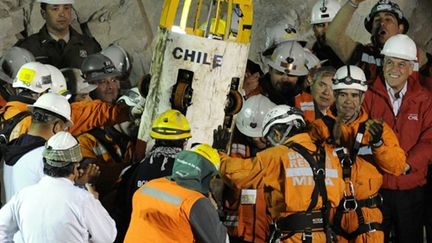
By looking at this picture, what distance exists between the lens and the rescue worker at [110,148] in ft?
28.9

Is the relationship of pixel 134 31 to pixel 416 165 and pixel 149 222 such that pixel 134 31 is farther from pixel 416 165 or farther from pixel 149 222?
pixel 149 222

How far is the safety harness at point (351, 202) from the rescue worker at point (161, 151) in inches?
57.5

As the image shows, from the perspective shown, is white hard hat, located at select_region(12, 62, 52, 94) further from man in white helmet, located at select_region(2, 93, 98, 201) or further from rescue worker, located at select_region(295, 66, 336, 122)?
rescue worker, located at select_region(295, 66, 336, 122)

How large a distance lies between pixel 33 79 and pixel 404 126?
3695mm

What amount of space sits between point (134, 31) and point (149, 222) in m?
Answer: 6.55

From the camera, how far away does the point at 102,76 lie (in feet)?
33.5

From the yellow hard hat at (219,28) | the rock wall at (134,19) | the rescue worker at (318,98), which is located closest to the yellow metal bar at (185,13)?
the yellow hard hat at (219,28)

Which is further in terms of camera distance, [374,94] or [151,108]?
[374,94]

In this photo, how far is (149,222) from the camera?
22.4 ft

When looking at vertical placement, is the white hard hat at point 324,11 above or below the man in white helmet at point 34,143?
above

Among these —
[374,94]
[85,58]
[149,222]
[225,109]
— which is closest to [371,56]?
[374,94]

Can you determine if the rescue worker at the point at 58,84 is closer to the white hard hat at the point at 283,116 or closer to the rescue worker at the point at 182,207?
the white hard hat at the point at 283,116

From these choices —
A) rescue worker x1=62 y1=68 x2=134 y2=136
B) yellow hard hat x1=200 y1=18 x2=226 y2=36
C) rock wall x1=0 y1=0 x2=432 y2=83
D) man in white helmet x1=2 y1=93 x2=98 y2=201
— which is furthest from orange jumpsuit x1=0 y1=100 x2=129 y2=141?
rock wall x1=0 y1=0 x2=432 y2=83

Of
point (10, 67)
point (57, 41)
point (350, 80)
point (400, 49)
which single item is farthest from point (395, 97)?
point (57, 41)
